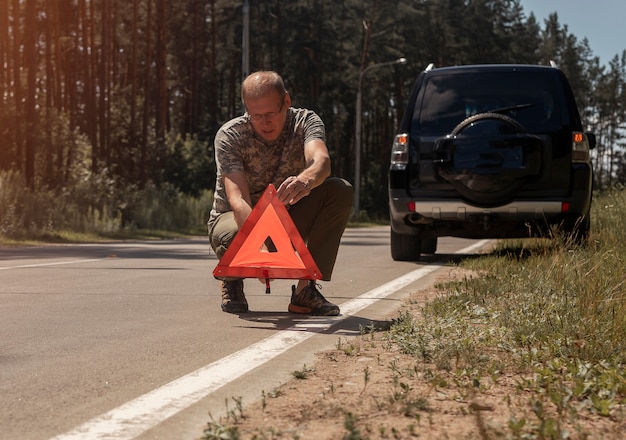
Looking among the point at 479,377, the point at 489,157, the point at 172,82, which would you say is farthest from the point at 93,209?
the point at 172,82

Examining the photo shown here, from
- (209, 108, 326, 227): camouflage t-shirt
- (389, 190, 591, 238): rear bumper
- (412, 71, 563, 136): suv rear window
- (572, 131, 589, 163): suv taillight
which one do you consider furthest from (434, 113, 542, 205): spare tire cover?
(209, 108, 326, 227): camouflage t-shirt

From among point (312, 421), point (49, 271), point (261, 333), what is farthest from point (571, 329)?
point (49, 271)

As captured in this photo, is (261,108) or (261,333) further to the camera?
(261,108)

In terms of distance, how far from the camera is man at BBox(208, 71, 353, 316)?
7234 mm

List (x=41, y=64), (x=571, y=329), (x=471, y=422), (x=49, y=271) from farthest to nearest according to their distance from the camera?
(x=41, y=64) → (x=49, y=271) → (x=571, y=329) → (x=471, y=422)

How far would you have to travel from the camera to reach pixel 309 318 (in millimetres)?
7406

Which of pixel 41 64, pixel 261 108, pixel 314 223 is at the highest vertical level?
pixel 41 64

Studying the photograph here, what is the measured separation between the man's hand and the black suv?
15.9ft

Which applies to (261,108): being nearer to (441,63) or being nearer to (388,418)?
(388,418)

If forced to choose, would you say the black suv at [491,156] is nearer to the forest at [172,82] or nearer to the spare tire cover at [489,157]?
the spare tire cover at [489,157]

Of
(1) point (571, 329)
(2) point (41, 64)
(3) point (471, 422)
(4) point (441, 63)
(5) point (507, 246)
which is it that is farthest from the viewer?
(4) point (441, 63)

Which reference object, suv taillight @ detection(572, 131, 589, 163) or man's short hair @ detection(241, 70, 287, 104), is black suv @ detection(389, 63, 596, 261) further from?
man's short hair @ detection(241, 70, 287, 104)

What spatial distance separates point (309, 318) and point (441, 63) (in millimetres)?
73568

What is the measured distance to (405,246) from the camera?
1320 centimetres
